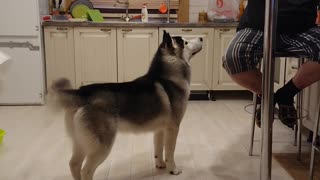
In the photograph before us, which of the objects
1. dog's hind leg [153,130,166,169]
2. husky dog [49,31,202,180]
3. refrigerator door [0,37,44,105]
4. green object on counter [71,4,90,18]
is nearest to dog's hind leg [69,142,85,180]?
husky dog [49,31,202,180]

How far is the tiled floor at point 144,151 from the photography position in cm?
208

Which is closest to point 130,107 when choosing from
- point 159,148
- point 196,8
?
point 159,148

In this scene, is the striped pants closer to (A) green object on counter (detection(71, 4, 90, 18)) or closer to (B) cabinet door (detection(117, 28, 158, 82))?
(B) cabinet door (detection(117, 28, 158, 82))

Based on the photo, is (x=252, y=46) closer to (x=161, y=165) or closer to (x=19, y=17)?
(x=161, y=165)

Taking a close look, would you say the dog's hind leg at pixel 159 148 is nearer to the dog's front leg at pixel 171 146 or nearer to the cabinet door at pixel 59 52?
the dog's front leg at pixel 171 146

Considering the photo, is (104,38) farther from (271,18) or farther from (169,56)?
(271,18)

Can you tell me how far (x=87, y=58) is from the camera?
13.0 feet

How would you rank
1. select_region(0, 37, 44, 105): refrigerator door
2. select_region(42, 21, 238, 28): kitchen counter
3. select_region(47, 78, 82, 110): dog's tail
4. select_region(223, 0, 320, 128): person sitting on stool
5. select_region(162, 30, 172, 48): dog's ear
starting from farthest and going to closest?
select_region(42, 21, 238, 28): kitchen counter < select_region(0, 37, 44, 105): refrigerator door < select_region(162, 30, 172, 48): dog's ear < select_region(223, 0, 320, 128): person sitting on stool < select_region(47, 78, 82, 110): dog's tail

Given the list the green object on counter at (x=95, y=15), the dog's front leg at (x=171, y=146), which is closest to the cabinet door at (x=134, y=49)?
the green object on counter at (x=95, y=15)

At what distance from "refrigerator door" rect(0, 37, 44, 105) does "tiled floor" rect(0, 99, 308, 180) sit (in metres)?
0.34

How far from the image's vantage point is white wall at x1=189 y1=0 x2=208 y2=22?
447cm

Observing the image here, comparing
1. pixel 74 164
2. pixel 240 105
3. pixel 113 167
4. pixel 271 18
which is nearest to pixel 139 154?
pixel 113 167

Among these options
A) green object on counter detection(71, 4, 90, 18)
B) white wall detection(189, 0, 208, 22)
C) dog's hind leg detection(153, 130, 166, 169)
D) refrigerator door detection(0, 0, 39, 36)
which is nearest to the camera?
dog's hind leg detection(153, 130, 166, 169)

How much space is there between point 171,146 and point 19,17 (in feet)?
7.84
